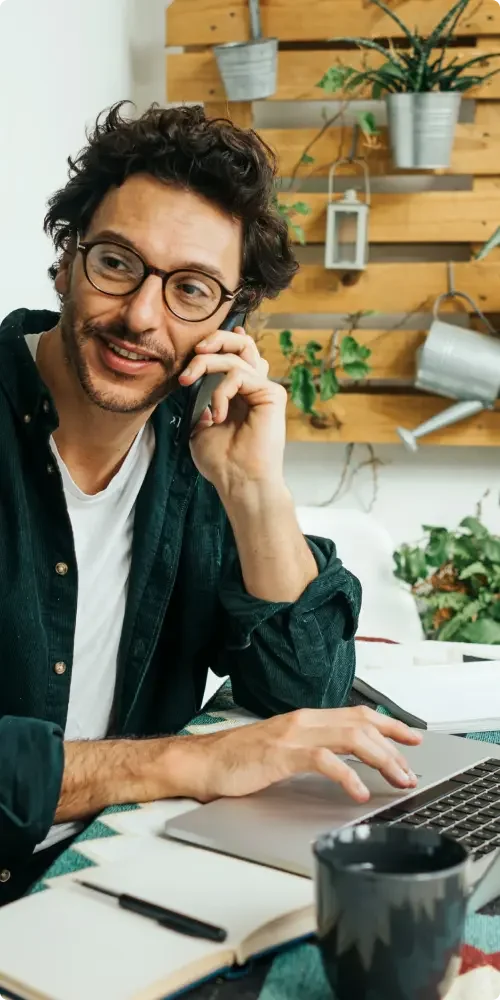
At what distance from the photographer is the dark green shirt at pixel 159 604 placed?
4.05ft

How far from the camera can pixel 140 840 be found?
0.79 metres

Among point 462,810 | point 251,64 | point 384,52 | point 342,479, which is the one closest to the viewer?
point 462,810

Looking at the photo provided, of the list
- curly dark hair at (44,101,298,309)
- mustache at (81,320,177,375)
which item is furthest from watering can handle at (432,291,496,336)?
mustache at (81,320,177,375)

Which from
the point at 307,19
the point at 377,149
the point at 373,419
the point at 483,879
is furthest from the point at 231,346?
the point at 307,19

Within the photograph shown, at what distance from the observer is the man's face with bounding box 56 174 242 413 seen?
1327 millimetres

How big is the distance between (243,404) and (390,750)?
65 cm

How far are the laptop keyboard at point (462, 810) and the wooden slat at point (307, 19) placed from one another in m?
2.33

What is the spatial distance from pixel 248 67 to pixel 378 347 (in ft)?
2.41

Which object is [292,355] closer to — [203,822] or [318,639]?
[318,639]

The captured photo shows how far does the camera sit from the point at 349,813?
81cm

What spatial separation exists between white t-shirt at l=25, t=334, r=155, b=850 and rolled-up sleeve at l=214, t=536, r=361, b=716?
0.14 meters

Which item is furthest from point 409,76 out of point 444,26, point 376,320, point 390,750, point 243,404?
point 390,750

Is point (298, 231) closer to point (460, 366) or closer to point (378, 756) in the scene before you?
point (460, 366)

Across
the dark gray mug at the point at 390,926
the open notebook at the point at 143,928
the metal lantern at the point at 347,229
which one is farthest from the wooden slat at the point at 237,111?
the dark gray mug at the point at 390,926
